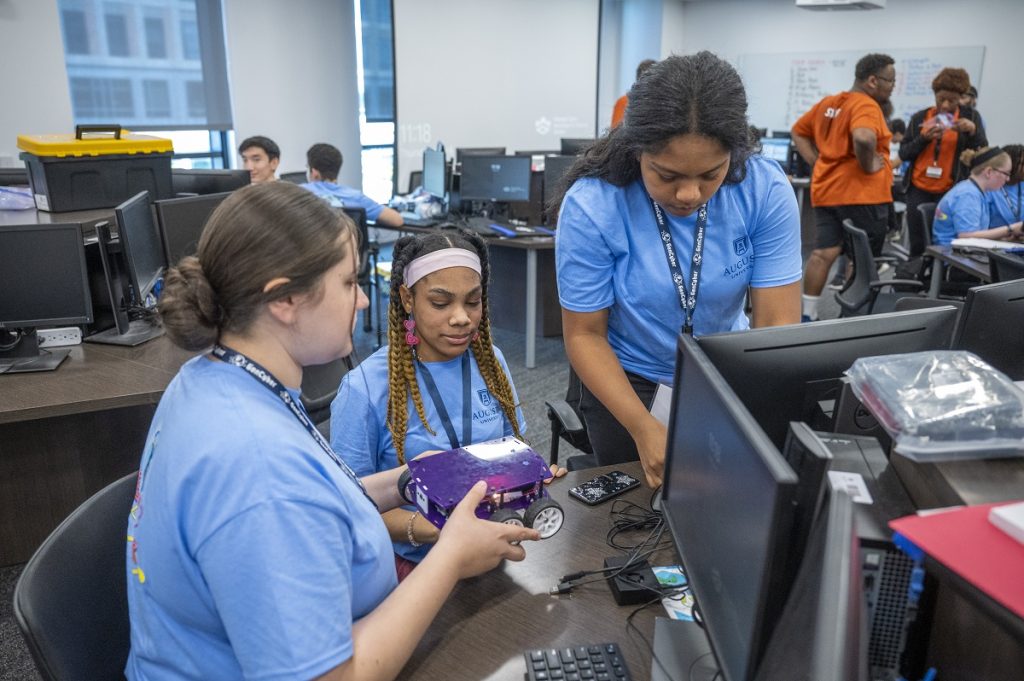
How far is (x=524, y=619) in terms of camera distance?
1.11m

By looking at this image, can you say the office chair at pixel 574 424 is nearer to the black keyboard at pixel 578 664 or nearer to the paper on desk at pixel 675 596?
the paper on desk at pixel 675 596

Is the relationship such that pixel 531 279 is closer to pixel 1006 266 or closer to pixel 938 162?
pixel 1006 266

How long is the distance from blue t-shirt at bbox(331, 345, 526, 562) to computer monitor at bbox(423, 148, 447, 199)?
12.4 ft

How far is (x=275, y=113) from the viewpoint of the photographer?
5965 mm

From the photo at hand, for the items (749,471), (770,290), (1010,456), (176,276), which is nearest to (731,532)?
(749,471)

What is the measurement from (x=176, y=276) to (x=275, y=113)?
18.0 ft

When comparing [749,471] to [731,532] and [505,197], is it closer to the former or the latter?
[731,532]

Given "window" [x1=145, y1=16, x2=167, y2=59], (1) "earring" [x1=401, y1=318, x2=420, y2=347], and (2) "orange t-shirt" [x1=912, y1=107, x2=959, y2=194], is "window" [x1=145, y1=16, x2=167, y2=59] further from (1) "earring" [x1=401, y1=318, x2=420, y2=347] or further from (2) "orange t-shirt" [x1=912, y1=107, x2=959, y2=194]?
(2) "orange t-shirt" [x1=912, y1=107, x2=959, y2=194]

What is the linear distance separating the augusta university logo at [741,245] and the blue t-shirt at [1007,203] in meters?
3.44

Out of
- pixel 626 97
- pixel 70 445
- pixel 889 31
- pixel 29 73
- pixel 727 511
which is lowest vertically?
pixel 70 445

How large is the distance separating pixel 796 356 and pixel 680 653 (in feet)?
1.49

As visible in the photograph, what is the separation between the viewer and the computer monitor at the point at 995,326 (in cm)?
123

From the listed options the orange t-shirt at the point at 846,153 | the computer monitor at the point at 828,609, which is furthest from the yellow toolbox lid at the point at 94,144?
the orange t-shirt at the point at 846,153

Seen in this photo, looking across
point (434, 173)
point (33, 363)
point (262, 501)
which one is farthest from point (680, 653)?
point (434, 173)
